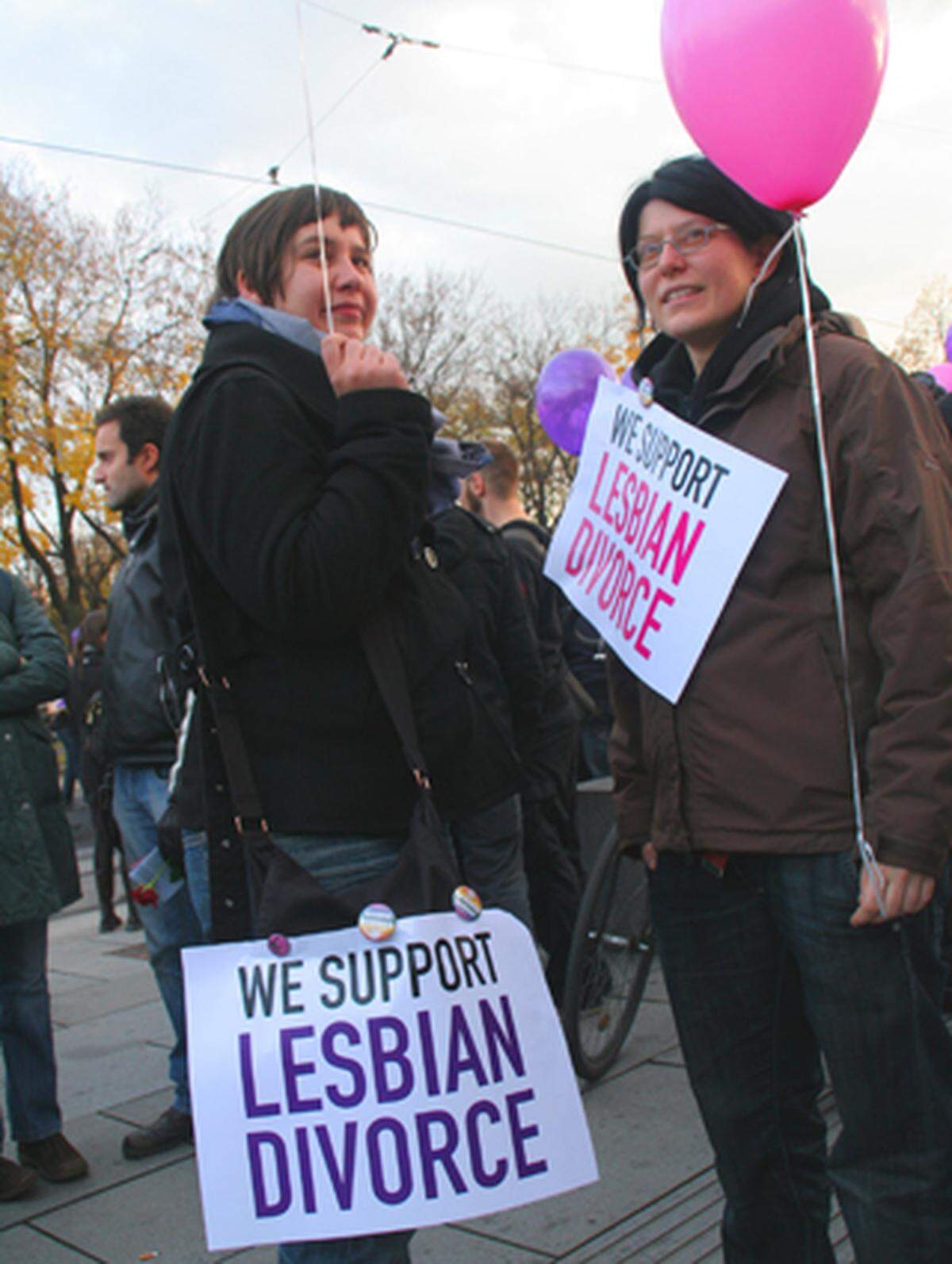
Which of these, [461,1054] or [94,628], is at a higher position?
[461,1054]

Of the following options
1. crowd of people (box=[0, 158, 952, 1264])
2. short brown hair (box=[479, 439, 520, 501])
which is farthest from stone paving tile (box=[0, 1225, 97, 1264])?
short brown hair (box=[479, 439, 520, 501])

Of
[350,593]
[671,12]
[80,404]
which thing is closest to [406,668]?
[350,593]

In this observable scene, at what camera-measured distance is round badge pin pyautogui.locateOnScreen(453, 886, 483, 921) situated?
A: 1.59 m

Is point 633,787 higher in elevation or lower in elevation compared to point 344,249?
lower

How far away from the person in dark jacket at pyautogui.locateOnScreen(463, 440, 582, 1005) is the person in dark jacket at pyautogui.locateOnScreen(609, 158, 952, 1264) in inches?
76.8

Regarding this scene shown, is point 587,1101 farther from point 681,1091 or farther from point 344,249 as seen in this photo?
point 344,249

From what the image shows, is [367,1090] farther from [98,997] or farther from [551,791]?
[98,997]

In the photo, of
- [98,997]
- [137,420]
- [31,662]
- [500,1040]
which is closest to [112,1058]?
[98,997]

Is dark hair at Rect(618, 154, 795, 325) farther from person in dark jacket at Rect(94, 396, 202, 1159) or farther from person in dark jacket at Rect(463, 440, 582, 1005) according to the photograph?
person in dark jacket at Rect(463, 440, 582, 1005)

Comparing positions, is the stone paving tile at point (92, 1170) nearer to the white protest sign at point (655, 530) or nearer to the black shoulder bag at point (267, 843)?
the black shoulder bag at point (267, 843)

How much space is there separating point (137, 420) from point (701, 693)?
2.36 meters

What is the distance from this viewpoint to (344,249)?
1.93 metres

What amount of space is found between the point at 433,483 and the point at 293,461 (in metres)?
0.48

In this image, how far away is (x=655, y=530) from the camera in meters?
2.03
